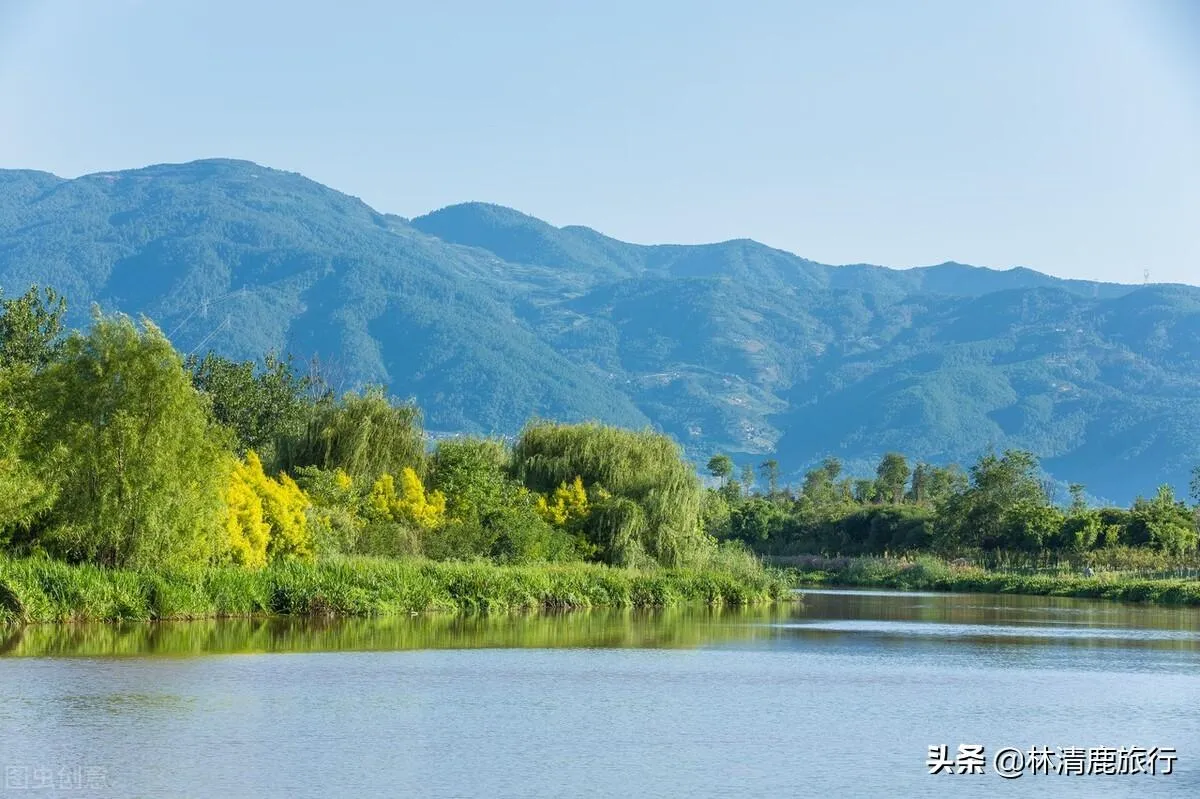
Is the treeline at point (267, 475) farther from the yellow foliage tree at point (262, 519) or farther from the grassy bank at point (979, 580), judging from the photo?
the grassy bank at point (979, 580)

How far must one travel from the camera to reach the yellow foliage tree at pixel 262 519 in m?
39.4

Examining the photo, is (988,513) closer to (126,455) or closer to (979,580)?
(979,580)

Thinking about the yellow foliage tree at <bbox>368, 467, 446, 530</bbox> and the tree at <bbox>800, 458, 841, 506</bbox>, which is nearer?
the yellow foliage tree at <bbox>368, 467, 446, 530</bbox>

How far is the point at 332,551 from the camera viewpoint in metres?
43.3

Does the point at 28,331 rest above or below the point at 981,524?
above

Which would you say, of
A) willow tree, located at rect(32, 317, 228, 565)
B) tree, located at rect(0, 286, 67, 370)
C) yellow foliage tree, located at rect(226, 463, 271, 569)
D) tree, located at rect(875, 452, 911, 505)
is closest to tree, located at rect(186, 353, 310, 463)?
tree, located at rect(0, 286, 67, 370)

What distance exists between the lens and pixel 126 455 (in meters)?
36.3

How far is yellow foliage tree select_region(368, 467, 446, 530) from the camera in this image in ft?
160

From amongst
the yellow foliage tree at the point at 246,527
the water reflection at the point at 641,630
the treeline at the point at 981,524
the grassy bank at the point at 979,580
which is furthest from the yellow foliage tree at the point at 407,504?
the grassy bank at the point at 979,580

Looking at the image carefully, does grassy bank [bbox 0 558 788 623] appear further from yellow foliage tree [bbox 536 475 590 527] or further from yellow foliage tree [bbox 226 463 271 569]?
yellow foliage tree [bbox 536 475 590 527]

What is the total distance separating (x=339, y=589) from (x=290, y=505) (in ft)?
10.8

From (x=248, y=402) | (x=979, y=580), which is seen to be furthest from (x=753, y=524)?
(x=248, y=402)

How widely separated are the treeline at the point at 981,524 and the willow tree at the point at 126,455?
26083mm

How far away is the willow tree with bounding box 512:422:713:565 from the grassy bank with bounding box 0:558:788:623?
5.24ft
